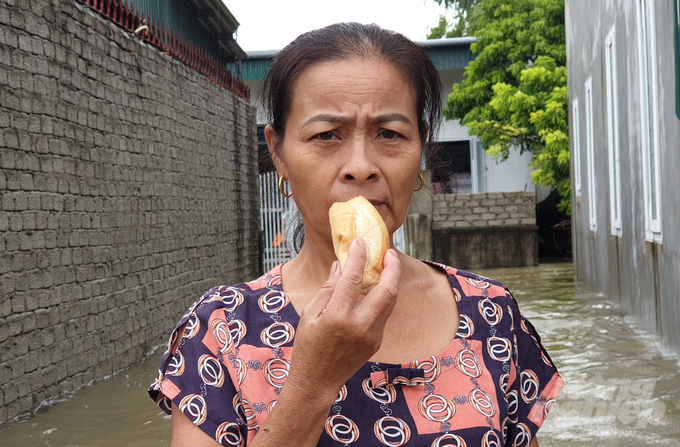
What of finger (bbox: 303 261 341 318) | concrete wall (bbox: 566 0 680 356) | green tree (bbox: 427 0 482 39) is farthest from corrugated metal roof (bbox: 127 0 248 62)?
green tree (bbox: 427 0 482 39)

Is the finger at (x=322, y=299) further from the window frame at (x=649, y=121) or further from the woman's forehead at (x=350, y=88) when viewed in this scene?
the window frame at (x=649, y=121)

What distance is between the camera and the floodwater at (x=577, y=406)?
4.98m

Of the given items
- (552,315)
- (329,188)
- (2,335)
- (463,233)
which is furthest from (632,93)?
(463,233)

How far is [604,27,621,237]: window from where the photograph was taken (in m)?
9.13

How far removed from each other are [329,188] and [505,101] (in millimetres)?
16784

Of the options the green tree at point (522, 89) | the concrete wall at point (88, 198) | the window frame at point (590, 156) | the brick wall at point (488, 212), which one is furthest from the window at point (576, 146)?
the concrete wall at point (88, 198)

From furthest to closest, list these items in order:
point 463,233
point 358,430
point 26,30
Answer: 1. point 463,233
2. point 26,30
3. point 358,430

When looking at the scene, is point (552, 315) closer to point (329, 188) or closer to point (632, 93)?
point (632, 93)

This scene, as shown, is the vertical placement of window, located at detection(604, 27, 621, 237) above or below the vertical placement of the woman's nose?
above

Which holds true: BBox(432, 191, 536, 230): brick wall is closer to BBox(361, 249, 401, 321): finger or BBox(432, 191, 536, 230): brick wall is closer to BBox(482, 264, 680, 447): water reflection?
BBox(482, 264, 680, 447): water reflection

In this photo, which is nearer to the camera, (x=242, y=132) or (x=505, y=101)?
(x=242, y=132)

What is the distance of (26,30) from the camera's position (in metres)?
5.78

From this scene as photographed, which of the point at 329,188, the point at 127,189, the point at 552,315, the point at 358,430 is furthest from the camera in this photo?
the point at 552,315

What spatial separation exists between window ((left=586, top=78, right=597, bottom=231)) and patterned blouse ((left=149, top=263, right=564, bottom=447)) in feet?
35.0
